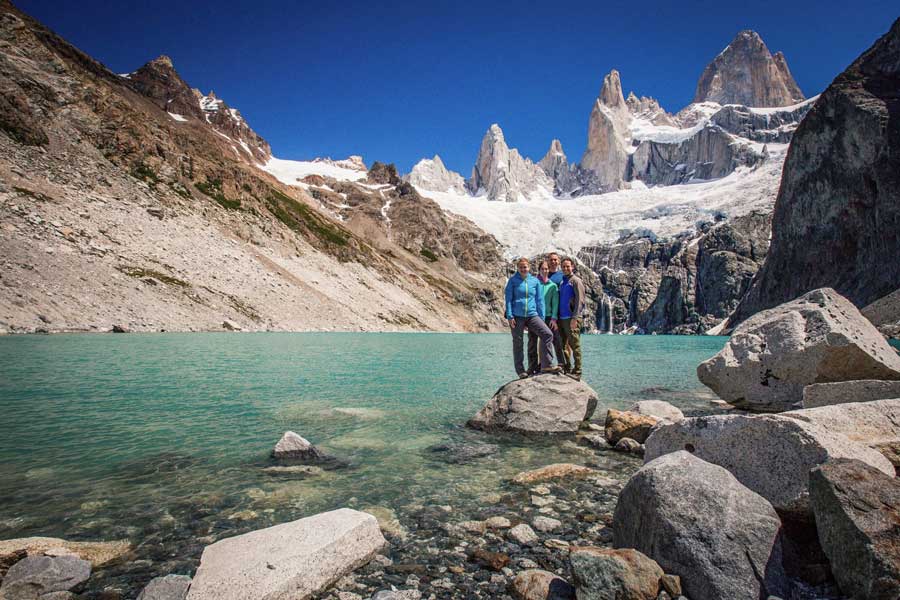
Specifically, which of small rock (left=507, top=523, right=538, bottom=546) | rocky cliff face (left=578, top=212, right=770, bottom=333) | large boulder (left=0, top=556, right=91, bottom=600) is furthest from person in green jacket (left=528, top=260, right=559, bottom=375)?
rocky cliff face (left=578, top=212, right=770, bottom=333)

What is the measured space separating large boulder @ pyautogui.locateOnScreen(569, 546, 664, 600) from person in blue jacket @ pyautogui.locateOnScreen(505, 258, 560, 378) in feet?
27.6

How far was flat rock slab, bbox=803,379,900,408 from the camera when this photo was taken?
22.9 ft

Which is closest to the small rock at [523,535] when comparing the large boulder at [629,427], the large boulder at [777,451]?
the large boulder at [777,451]

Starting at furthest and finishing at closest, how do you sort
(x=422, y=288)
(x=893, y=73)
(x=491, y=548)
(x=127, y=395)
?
1. (x=422, y=288)
2. (x=893, y=73)
3. (x=127, y=395)
4. (x=491, y=548)

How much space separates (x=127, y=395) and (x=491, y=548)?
44.7 ft

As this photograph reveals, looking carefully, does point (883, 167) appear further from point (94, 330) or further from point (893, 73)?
point (94, 330)

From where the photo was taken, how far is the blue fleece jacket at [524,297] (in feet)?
40.3

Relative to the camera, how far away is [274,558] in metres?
4.29

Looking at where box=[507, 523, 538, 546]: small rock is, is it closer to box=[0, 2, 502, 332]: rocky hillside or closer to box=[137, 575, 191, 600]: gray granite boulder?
box=[137, 575, 191, 600]: gray granite boulder

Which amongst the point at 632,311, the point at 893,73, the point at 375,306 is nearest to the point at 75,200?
the point at 375,306

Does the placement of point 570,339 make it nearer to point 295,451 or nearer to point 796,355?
point 796,355

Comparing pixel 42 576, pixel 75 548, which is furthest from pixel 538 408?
pixel 42 576

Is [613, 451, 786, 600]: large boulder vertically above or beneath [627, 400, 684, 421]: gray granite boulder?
above

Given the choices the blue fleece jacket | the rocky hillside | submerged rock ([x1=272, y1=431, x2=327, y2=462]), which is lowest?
submerged rock ([x1=272, y1=431, x2=327, y2=462])
